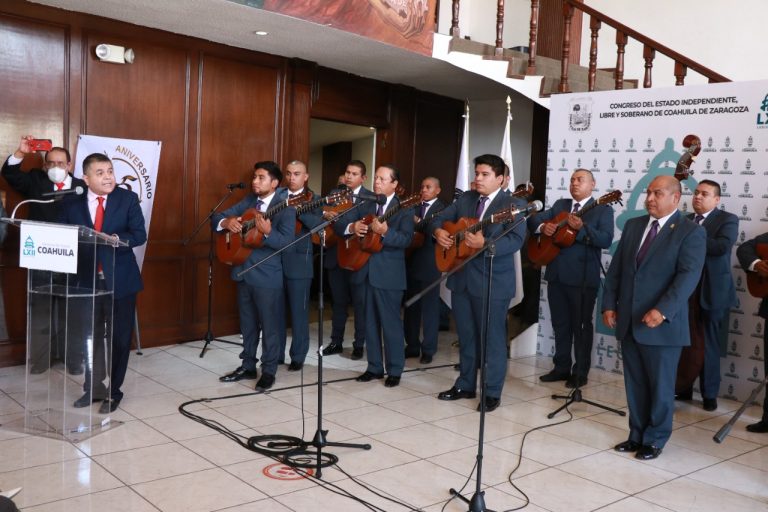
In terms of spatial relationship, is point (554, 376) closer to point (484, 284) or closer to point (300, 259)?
point (484, 284)

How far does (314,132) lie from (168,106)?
4098 mm

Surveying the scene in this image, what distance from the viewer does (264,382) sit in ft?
17.6

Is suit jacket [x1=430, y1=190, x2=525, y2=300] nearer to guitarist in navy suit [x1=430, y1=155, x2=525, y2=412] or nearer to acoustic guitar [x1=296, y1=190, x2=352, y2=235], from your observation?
guitarist in navy suit [x1=430, y1=155, x2=525, y2=412]

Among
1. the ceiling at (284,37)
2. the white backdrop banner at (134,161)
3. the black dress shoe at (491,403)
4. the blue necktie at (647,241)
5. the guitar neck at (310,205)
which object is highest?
the ceiling at (284,37)

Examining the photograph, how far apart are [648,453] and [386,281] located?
2.22 metres

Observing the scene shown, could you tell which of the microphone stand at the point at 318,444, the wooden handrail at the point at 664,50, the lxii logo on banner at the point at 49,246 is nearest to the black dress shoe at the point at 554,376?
the microphone stand at the point at 318,444

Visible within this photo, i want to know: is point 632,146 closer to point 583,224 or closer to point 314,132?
point 583,224

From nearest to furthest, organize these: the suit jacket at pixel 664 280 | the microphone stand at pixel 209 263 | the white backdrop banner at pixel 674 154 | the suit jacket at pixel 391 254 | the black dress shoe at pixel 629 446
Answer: the suit jacket at pixel 664 280, the black dress shoe at pixel 629 446, the suit jacket at pixel 391 254, the white backdrop banner at pixel 674 154, the microphone stand at pixel 209 263

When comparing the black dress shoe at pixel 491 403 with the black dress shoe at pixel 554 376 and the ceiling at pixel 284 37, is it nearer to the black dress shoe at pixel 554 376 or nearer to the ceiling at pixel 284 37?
the black dress shoe at pixel 554 376

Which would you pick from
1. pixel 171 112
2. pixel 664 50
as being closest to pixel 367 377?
pixel 171 112

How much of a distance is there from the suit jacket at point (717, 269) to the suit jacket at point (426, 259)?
90.2 inches

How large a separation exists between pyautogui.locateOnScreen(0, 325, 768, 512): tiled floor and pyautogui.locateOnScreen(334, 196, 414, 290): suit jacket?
2.66 ft

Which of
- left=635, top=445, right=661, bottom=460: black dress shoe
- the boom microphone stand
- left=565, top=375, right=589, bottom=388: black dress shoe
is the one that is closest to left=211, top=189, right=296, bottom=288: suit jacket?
the boom microphone stand

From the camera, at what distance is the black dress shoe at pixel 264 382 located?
5320mm
